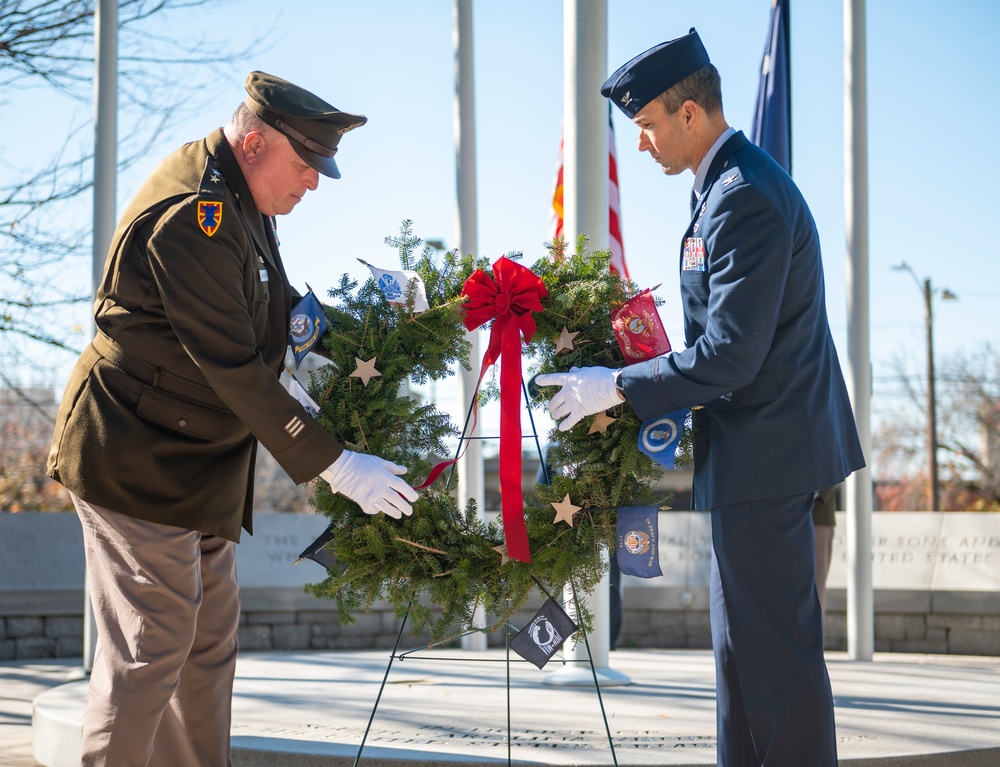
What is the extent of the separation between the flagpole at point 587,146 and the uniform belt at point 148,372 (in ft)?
7.97

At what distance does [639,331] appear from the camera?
2.70m

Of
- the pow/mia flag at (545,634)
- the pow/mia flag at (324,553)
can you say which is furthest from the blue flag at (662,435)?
the pow/mia flag at (324,553)

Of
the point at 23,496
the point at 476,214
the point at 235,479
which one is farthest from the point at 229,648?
the point at 23,496

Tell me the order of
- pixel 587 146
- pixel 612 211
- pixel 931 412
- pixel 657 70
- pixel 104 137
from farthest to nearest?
pixel 931 412 → pixel 612 211 → pixel 104 137 → pixel 587 146 → pixel 657 70

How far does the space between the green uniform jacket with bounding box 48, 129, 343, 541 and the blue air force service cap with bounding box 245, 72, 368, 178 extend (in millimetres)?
180

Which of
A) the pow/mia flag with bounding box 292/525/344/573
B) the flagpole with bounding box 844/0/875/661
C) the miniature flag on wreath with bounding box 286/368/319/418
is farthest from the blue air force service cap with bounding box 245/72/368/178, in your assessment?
the flagpole with bounding box 844/0/875/661

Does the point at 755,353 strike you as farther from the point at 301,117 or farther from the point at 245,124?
the point at 245,124

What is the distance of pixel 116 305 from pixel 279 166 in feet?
1.72

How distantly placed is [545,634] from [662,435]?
0.60 metres

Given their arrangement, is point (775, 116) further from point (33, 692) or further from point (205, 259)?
point (33, 692)

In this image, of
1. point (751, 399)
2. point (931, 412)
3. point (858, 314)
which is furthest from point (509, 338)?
point (931, 412)

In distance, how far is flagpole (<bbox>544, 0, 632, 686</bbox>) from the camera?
4574 mm

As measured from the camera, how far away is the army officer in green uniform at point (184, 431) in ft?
7.54

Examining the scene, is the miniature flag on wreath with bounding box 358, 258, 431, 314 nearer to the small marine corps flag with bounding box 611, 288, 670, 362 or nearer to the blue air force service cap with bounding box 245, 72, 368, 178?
the blue air force service cap with bounding box 245, 72, 368, 178
